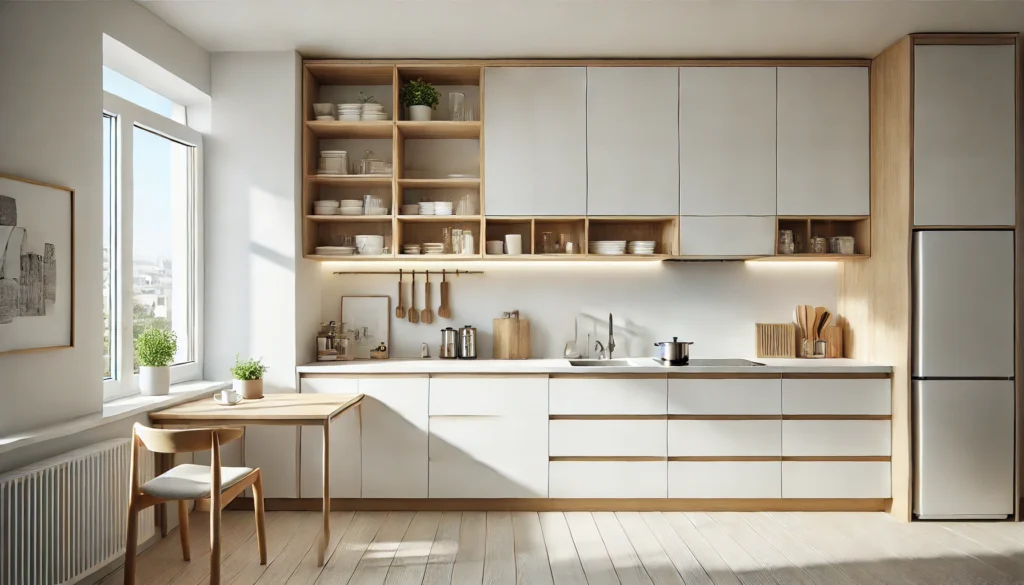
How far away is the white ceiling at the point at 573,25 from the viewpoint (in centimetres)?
352

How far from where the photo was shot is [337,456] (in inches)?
159

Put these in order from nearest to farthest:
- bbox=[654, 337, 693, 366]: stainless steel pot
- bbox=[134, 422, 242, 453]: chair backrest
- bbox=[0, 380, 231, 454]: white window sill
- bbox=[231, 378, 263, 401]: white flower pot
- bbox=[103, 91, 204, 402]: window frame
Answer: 1. bbox=[0, 380, 231, 454]: white window sill
2. bbox=[134, 422, 242, 453]: chair backrest
3. bbox=[103, 91, 204, 402]: window frame
4. bbox=[231, 378, 263, 401]: white flower pot
5. bbox=[654, 337, 693, 366]: stainless steel pot

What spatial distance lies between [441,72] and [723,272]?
7.50 feet

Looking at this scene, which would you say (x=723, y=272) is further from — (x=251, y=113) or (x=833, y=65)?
(x=251, y=113)

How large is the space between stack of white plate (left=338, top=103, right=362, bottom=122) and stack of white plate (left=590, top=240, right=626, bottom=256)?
1.69 m

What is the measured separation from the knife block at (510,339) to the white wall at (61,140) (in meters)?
2.29

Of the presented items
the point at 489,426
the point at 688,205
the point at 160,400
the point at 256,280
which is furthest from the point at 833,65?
the point at 160,400

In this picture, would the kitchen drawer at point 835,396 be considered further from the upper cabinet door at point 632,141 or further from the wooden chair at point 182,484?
the wooden chair at point 182,484

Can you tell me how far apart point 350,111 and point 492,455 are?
2.28 m

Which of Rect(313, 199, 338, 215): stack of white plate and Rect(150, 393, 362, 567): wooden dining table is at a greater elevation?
Rect(313, 199, 338, 215): stack of white plate

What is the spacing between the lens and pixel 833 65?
4258 mm

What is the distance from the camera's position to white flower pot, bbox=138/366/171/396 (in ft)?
11.4

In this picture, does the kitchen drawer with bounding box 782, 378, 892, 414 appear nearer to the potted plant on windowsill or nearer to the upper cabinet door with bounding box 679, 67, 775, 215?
the upper cabinet door with bounding box 679, 67, 775, 215

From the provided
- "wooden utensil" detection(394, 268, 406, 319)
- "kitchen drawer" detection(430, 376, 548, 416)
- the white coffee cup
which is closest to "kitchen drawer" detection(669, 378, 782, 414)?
"kitchen drawer" detection(430, 376, 548, 416)
